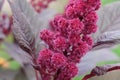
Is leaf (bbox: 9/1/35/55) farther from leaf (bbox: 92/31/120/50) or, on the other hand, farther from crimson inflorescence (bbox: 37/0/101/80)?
leaf (bbox: 92/31/120/50)

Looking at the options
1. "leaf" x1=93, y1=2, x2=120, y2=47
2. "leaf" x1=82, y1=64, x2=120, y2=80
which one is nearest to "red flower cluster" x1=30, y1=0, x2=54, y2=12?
"leaf" x1=93, y1=2, x2=120, y2=47

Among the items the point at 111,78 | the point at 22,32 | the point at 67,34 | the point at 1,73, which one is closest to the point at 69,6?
the point at 67,34

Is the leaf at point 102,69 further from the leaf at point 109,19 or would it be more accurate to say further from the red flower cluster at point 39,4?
the red flower cluster at point 39,4

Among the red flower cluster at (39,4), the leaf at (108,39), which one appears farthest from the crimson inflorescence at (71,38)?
the red flower cluster at (39,4)

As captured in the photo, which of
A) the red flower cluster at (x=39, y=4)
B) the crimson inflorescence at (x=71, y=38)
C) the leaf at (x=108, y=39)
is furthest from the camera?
the red flower cluster at (x=39, y=4)

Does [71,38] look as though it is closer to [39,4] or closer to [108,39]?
[108,39]

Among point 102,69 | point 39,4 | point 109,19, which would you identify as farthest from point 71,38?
point 39,4
